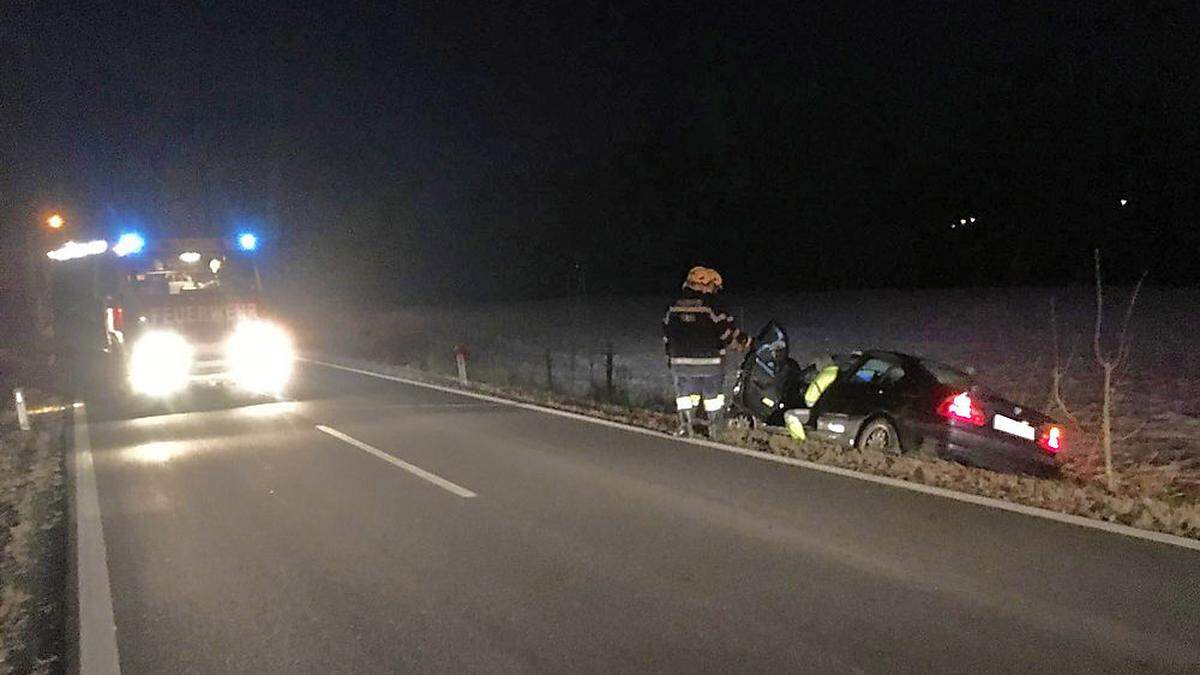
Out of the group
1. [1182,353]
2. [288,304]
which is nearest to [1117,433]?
[1182,353]

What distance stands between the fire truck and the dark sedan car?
10.7 m

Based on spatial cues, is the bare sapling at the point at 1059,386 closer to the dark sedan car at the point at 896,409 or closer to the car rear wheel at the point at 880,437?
the dark sedan car at the point at 896,409

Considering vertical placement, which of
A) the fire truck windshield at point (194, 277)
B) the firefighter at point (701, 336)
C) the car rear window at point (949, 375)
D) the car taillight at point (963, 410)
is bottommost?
the car taillight at point (963, 410)

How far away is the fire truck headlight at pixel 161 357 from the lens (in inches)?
797

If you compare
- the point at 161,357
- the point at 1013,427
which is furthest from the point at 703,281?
the point at 161,357

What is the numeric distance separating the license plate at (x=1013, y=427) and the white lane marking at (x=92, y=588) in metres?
7.91

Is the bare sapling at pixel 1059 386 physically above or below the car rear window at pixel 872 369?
below

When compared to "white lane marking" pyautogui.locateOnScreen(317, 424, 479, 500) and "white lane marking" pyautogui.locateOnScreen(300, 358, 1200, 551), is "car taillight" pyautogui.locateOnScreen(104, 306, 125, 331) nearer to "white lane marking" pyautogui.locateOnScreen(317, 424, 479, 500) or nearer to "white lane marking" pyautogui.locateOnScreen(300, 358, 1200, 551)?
"white lane marking" pyautogui.locateOnScreen(317, 424, 479, 500)

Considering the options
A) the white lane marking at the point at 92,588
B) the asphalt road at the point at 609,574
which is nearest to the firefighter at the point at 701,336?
the asphalt road at the point at 609,574

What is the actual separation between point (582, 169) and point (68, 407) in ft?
184

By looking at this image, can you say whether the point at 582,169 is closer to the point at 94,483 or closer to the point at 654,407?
the point at 654,407

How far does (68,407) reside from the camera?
17.5 meters

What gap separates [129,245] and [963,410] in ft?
55.2

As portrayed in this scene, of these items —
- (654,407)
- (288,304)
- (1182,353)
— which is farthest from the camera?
(288,304)
